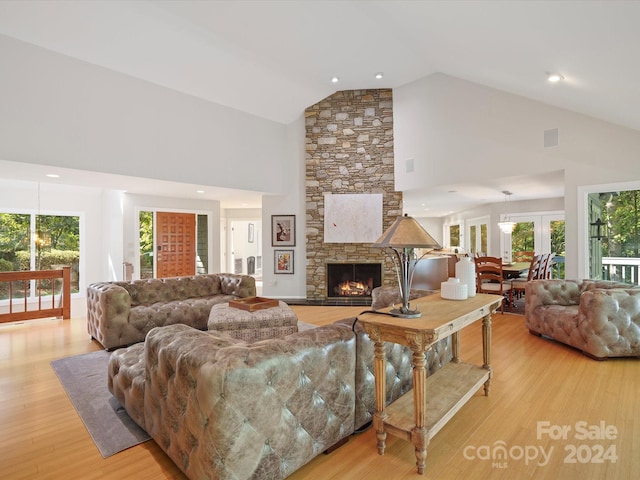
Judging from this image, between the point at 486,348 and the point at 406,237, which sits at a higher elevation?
the point at 406,237

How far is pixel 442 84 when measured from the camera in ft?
20.4

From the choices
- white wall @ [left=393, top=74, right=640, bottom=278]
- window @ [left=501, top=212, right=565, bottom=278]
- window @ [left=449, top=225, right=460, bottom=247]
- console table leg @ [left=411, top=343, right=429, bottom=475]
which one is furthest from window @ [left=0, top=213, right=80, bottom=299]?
window @ [left=449, top=225, right=460, bottom=247]

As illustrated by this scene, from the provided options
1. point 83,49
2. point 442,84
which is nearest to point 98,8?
point 83,49

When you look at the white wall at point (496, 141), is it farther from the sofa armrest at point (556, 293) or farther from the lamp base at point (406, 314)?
the lamp base at point (406, 314)

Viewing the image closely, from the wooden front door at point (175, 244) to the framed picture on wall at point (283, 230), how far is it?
221cm

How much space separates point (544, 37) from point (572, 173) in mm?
2450

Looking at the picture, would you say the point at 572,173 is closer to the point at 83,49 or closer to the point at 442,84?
the point at 442,84

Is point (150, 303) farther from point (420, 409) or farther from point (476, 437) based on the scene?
point (476, 437)

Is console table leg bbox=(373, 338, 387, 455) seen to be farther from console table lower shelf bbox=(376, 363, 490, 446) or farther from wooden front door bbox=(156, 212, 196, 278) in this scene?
wooden front door bbox=(156, 212, 196, 278)

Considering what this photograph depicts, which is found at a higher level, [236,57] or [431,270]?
[236,57]

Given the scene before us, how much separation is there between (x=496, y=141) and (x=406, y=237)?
4.53 meters

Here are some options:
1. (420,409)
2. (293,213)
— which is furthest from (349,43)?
(420,409)

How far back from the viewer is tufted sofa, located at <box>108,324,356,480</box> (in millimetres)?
1536

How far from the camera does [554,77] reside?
161 inches
